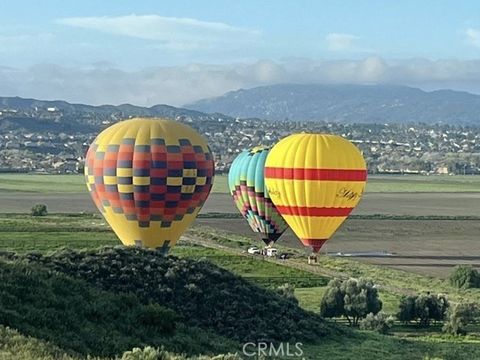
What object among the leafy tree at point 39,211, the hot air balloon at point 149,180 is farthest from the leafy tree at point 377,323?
the leafy tree at point 39,211

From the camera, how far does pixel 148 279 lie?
1152 inches

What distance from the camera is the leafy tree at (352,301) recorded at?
36.7 metres

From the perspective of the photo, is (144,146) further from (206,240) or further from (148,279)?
(206,240)

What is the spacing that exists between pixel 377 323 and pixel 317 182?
17.4 meters

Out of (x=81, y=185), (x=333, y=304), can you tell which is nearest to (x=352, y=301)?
(x=333, y=304)

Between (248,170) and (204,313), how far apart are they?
32.3 meters

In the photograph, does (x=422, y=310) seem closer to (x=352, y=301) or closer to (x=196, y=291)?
(x=352, y=301)

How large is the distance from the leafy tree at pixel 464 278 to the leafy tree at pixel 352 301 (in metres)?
11.1

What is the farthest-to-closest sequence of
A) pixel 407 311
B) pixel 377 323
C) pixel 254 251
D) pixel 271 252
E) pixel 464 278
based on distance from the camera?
1. pixel 254 251
2. pixel 271 252
3. pixel 464 278
4. pixel 407 311
5. pixel 377 323

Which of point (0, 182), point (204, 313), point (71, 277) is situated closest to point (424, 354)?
point (204, 313)

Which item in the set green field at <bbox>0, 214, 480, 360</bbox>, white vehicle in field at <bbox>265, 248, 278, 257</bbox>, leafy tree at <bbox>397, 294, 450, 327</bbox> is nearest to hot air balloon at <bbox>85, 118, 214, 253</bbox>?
green field at <bbox>0, 214, 480, 360</bbox>

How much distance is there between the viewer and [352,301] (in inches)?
1458

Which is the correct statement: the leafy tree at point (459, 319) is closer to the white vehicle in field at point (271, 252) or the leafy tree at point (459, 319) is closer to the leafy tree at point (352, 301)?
the leafy tree at point (352, 301)

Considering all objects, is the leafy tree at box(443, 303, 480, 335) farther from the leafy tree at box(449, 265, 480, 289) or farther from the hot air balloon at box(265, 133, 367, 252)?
the hot air balloon at box(265, 133, 367, 252)
